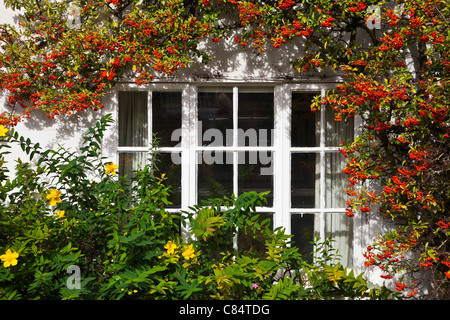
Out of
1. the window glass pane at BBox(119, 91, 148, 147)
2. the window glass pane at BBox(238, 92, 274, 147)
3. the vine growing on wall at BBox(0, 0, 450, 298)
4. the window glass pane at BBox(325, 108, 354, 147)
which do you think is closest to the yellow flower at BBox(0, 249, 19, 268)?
the vine growing on wall at BBox(0, 0, 450, 298)

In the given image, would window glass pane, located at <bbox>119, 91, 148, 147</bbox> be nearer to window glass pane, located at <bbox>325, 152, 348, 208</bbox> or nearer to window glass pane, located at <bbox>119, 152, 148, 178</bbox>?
window glass pane, located at <bbox>119, 152, 148, 178</bbox>

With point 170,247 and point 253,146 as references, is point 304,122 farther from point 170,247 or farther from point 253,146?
point 170,247

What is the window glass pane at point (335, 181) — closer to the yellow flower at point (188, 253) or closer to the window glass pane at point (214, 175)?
the window glass pane at point (214, 175)

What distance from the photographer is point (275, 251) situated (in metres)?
3.71

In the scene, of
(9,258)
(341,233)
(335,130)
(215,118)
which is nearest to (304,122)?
(335,130)

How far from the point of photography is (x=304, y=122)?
4.23 m

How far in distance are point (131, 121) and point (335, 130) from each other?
69.2 inches

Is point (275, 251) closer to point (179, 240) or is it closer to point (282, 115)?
point (179, 240)

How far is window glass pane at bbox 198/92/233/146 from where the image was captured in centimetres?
420

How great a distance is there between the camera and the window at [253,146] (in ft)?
13.7

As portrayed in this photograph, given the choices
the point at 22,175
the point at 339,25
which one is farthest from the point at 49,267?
the point at 339,25

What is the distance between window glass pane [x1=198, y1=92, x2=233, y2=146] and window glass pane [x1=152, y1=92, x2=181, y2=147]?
196 millimetres

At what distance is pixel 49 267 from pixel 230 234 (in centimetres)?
145

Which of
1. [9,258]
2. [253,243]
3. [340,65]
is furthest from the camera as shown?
[253,243]
